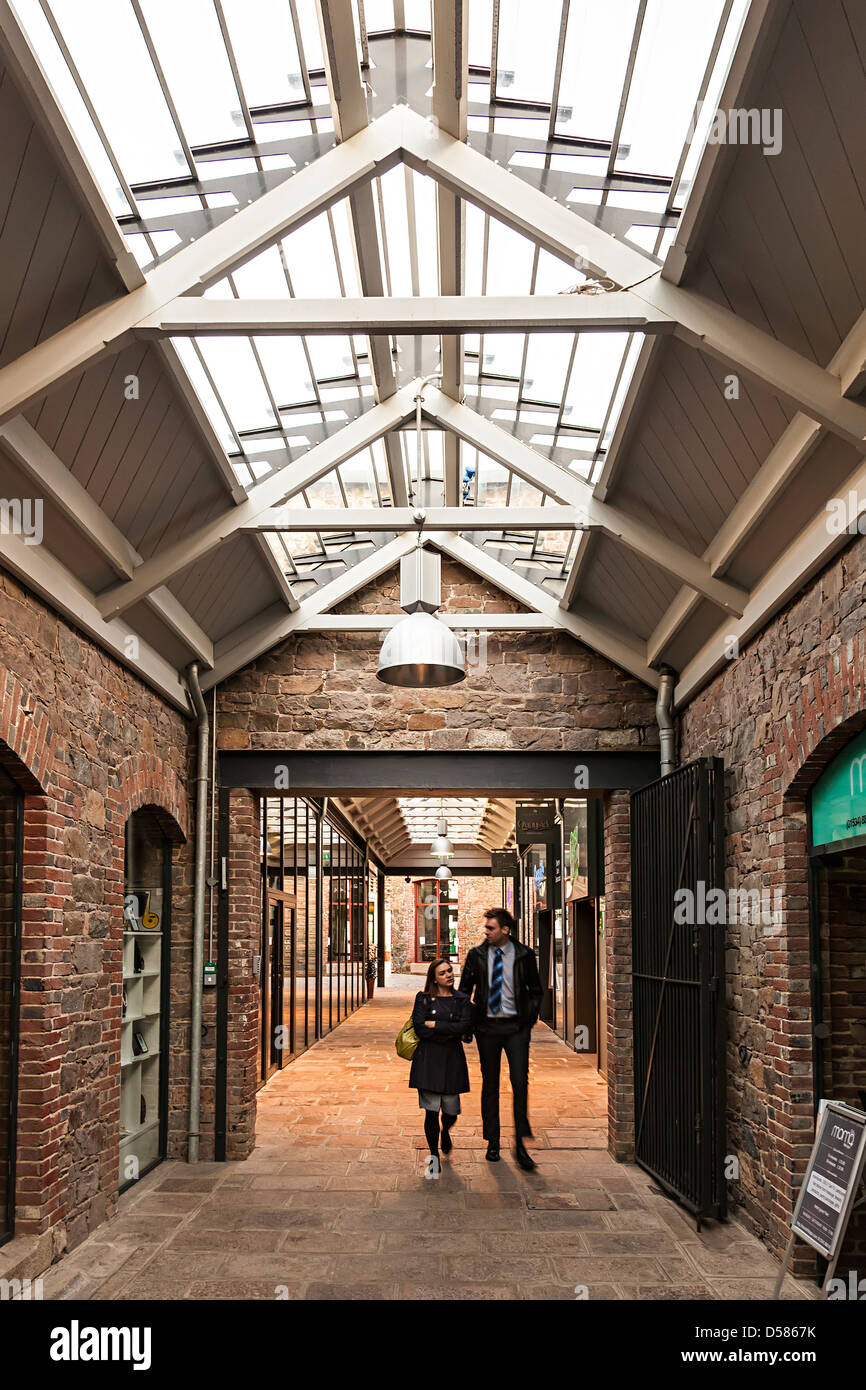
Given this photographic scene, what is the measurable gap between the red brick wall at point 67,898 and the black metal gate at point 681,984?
3.23m

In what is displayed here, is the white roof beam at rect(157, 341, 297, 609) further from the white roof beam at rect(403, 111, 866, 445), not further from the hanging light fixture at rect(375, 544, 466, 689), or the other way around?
the white roof beam at rect(403, 111, 866, 445)

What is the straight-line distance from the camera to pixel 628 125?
14.3 ft

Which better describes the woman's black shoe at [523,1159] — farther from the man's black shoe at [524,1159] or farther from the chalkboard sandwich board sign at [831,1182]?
the chalkboard sandwich board sign at [831,1182]

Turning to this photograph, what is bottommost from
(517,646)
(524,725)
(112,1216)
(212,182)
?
(112,1216)

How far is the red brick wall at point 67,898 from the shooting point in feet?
16.7

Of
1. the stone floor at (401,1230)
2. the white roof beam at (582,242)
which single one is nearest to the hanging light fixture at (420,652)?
the white roof beam at (582,242)

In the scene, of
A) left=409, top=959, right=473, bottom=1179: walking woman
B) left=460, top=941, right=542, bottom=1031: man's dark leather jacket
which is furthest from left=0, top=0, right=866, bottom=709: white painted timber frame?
left=409, top=959, right=473, bottom=1179: walking woman

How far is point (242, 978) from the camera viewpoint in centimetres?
809

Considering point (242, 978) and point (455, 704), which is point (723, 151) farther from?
point (242, 978)

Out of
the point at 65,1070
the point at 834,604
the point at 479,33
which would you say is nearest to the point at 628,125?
the point at 479,33

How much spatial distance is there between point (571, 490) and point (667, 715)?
2.22 m

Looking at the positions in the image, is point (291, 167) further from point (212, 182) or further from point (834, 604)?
point (834, 604)

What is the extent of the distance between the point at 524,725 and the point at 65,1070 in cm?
406

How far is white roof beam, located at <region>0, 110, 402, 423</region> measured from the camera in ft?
14.2
